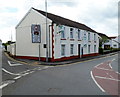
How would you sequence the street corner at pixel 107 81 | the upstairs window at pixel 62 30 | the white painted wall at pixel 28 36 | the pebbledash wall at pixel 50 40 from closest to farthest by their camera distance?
the street corner at pixel 107 81, the pebbledash wall at pixel 50 40, the upstairs window at pixel 62 30, the white painted wall at pixel 28 36

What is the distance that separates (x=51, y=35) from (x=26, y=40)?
5.10m

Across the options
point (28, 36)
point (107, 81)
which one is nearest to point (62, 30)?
point (28, 36)

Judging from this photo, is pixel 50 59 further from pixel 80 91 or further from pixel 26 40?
pixel 80 91

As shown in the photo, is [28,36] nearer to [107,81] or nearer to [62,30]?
[62,30]

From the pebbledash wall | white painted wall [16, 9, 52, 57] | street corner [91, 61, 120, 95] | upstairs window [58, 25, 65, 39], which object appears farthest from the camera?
white painted wall [16, 9, 52, 57]

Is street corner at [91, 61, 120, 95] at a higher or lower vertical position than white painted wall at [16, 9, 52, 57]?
lower

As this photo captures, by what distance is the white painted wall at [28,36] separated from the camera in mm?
19328

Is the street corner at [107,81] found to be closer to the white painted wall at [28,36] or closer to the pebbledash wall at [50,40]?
the pebbledash wall at [50,40]

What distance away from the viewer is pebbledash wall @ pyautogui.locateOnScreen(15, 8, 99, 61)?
18531mm

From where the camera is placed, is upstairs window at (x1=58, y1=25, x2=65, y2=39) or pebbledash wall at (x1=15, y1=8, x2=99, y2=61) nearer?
pebbledash wall at (x1=15, y1=8, x2=99, y2=61)

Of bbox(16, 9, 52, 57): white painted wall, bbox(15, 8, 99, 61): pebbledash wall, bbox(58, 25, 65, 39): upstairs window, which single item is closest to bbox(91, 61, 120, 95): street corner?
bbox(15, 8, 99, 61): pebbledash wall

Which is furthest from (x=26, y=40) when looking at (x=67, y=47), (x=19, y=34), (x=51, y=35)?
(x=67, y=47)

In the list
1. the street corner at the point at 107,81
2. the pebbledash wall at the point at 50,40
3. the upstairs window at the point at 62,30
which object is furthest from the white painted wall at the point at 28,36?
the street corner at the point at 107,81

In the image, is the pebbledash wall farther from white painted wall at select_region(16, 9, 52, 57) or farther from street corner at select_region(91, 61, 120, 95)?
street corner at select_region(91, 61, 120, 95)
